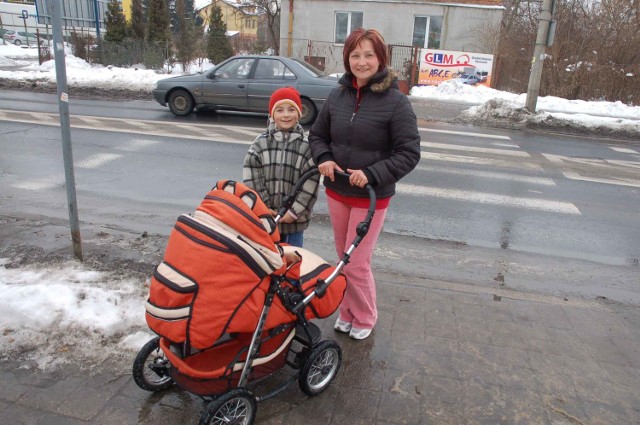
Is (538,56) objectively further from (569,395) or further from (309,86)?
(569,395)

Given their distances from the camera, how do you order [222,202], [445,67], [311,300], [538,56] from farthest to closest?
[445,67], [538,56], [311,300], [222,202]

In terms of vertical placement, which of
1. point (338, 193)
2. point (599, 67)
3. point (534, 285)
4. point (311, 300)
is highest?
point (599, 67)

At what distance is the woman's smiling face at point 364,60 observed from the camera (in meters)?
2.88

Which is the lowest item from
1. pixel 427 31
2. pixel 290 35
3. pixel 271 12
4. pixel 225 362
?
pixel 225 362

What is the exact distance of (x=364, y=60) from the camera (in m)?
2.88

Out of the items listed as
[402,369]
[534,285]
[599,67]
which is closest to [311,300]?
[402,369]

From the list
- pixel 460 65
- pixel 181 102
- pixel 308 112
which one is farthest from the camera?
pixel 460 65

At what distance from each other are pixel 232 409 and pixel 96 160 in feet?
23.5

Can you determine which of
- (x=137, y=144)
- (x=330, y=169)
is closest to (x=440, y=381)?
(x=330, y=169)

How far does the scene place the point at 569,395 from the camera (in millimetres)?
2975

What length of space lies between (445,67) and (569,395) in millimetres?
21516

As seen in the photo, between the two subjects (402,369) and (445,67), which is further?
(445,67)

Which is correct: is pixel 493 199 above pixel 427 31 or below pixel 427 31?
below

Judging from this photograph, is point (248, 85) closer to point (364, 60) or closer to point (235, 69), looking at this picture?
point (235, 69)
